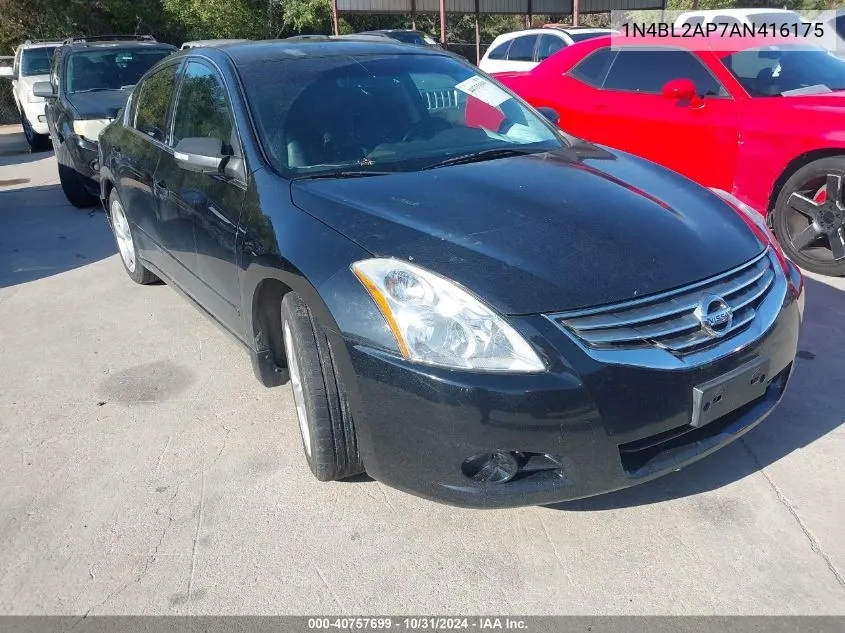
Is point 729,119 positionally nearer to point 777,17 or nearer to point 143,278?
point 143,278

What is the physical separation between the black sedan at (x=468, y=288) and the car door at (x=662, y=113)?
2.20 metres

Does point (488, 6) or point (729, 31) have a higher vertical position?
point (488, 6)

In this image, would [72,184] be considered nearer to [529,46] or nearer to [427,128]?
[427,128]

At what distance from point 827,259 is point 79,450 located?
4642mm

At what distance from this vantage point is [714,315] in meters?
2.36

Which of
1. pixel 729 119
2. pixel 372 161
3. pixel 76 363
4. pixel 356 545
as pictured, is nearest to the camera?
pixel 356 545

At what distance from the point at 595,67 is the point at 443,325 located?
4934 millimetres

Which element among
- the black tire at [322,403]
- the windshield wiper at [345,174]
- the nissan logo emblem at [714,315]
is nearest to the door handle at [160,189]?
the windshield wiper at [345,174]

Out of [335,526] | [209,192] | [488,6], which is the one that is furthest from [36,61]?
[488,6]

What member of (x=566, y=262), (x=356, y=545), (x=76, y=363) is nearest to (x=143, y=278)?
(x=76, y=363)

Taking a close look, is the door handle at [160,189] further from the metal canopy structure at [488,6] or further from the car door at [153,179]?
the metal canopy structure at [488,6]

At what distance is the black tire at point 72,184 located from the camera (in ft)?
25.7

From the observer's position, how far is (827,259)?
4.85m

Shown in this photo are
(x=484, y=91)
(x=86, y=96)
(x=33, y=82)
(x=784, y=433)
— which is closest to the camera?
(x=784, y=433)
